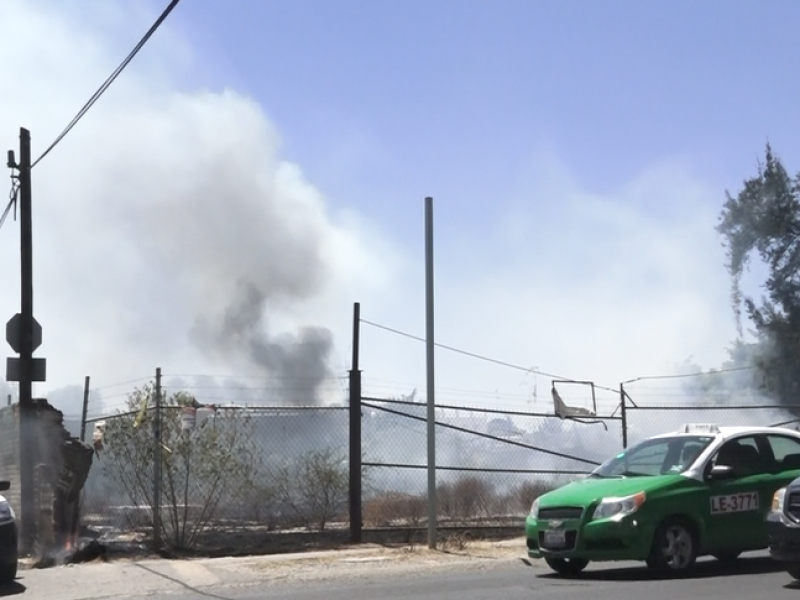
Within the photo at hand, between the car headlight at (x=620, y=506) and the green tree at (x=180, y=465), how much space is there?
209 inches

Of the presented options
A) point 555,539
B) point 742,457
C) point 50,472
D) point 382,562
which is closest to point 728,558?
point 742,457

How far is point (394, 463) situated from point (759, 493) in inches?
210

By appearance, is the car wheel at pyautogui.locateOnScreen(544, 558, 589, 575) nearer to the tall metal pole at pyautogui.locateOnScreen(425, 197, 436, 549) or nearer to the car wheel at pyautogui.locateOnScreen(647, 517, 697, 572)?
the car wheel at pyautogui.locateOnScreen(647, 517, 697, 572)

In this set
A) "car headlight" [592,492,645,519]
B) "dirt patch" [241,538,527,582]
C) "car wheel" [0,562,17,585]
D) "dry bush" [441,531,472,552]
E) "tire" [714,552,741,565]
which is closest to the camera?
"car headlight" [592,492,645,519]

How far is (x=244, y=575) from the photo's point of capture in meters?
11.3

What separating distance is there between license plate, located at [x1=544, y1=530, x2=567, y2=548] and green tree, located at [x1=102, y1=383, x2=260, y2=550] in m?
4.76

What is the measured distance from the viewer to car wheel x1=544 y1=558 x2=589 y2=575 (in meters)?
10.8

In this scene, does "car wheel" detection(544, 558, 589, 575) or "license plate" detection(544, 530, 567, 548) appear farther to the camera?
"car wheel" detection(544, 558, 589, 575)

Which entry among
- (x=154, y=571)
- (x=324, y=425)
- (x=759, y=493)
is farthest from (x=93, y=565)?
(x=759, y=493)

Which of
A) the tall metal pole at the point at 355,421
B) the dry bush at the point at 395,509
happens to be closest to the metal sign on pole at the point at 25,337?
the tall metal pole at the point at 355,421

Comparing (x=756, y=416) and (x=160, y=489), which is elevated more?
(x=756, y=416)

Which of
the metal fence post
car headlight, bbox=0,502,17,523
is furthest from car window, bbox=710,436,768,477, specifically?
car headlight, bbox=0,502,17,523

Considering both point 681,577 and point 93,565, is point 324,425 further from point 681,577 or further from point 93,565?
point 681,577

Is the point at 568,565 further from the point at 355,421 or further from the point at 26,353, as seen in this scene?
the point at 26,353
